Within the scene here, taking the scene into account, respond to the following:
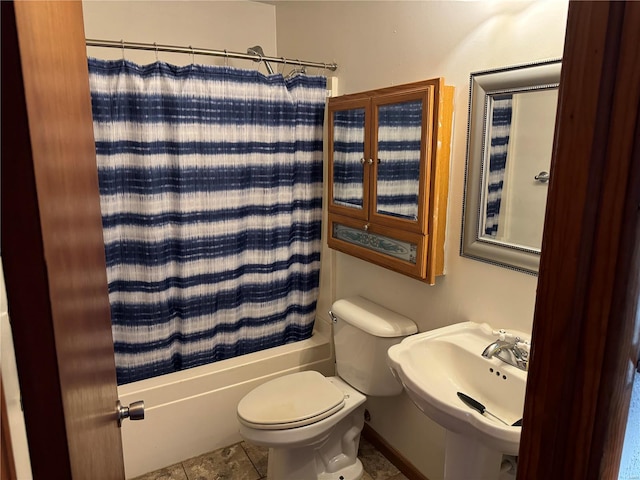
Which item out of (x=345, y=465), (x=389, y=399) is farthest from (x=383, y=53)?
(x=345, y=465)

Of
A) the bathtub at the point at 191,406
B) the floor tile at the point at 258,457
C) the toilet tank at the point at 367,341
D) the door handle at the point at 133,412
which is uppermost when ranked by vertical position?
the door handle at the point at 133,412

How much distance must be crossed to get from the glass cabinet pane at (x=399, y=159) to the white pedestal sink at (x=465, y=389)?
494mm

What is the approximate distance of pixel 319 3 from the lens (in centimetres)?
230

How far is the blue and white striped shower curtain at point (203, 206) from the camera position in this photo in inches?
76.7

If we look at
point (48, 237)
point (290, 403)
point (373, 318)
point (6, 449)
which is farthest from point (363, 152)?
point (6, 449)

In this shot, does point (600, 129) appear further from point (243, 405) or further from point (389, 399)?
point (389, 399)

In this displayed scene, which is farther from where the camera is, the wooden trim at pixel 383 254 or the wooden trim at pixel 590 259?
the wooden trim at pixel 383 254

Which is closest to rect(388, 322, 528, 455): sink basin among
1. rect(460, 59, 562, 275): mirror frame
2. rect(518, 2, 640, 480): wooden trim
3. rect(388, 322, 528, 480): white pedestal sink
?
rect(388, 322, 528, 480): white pedestal sink

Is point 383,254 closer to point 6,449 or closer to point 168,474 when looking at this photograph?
point 168,474

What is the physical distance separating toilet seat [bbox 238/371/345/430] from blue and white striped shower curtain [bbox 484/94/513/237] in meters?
0.97

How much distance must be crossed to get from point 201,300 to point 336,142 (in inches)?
41.3

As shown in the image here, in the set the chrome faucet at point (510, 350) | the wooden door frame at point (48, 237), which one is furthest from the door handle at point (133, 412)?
the chrome faucet at point (510, 350)

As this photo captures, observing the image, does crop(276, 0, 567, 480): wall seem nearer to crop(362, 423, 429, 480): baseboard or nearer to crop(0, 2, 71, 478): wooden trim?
crop(362, 423, 429, 480): baseboard

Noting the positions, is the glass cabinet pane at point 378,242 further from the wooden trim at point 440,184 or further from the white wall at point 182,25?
the white wall at point 182,25
